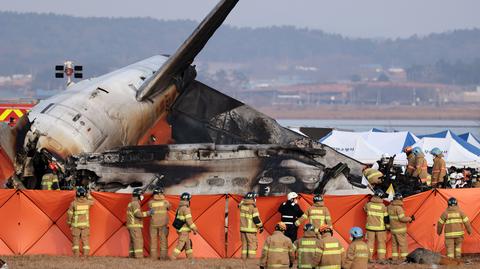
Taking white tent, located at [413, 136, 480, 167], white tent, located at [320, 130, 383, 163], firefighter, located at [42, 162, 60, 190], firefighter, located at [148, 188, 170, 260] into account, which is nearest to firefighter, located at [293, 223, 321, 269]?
firefighter, located at [148, 188, 170, 260]

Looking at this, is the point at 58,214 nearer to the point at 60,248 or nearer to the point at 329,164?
the point at 60,248

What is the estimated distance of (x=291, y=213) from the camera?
23969 millimetres

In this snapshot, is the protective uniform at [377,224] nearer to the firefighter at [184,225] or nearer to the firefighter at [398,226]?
the firefighter at [398,226]

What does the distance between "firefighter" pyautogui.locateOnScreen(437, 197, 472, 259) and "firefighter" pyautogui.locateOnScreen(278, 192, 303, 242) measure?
3393mm

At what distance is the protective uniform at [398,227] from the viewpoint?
24.0 m

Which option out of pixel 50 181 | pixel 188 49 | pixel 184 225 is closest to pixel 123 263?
pixel 184 225

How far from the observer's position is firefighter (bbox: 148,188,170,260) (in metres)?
24.0

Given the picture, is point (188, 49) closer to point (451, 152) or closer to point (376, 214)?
point (376, 214)

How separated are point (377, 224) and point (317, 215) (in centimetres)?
156

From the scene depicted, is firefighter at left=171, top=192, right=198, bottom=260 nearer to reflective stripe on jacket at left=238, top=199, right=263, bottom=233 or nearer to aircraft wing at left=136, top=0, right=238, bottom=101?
reflective stripe on jacket at left=238, top=199, right=263, bottom=233

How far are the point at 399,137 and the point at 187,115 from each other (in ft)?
73.6

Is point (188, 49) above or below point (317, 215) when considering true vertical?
above

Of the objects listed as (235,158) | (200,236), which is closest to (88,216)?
(200,236)

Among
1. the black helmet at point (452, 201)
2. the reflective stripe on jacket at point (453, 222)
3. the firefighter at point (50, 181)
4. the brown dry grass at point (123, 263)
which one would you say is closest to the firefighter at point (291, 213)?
the brown dry grass at point (123, 263)
